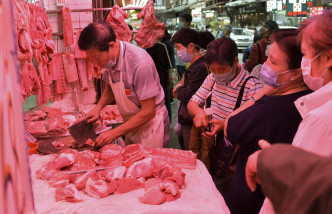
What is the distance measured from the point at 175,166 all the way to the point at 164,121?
0.93 meters

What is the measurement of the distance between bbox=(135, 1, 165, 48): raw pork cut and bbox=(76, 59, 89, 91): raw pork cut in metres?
1.01

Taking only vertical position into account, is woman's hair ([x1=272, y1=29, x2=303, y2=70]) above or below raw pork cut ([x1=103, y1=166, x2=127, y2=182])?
above

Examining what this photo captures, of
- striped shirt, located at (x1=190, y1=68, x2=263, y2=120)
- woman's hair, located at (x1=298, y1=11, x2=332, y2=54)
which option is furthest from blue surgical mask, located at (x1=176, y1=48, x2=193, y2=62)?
woman's hair, located at (x1=298, y1=11, x2=332, y2=54)

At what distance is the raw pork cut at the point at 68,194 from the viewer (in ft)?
6.79

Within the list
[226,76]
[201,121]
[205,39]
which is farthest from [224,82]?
[205,39]

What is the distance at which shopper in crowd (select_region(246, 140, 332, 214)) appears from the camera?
23.9 inches

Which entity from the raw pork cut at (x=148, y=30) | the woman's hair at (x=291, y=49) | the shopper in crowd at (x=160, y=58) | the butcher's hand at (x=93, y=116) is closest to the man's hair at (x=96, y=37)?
the butcher's hand at (x=93, y=116)

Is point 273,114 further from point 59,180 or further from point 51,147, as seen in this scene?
point 51,147

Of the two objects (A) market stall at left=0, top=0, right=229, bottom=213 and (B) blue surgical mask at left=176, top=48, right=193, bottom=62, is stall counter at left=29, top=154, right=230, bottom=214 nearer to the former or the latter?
(A) market stall at left=0, top=0, right=229, bottom=213

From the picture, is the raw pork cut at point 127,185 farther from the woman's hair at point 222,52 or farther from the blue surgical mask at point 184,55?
the blue surgical mask at point 184,55

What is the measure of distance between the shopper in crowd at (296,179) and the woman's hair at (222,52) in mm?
2181

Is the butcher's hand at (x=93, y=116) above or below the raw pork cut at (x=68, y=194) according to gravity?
above

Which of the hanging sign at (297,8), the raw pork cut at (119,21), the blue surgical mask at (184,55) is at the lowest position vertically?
the blue surgical mask at (184,55)

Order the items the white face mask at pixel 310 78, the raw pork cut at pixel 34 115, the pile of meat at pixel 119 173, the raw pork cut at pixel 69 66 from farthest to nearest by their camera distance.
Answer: the raw pork cut at pixel 69 66 → the raw pork cut at pixel 34 115 → the pile of meat at pixel 119 173 → the white face mask at pixel 310 78
